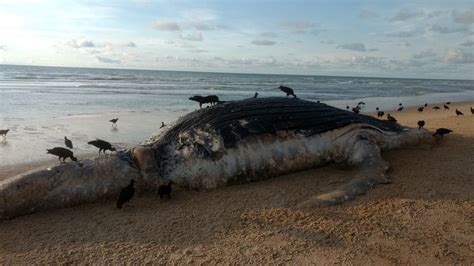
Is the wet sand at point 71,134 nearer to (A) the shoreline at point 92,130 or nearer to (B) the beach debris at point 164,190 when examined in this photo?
(A) the shoreline at point 92,130

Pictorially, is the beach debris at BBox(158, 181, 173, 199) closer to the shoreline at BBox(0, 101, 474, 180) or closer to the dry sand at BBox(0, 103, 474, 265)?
the dry sand at BBox(0, 103, 474, 265)

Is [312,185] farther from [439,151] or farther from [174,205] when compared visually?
[439,151]

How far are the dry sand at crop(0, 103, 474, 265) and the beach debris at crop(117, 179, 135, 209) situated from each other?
14cm

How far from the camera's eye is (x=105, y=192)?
6.74 m

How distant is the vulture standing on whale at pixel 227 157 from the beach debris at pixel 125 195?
449 millimetres

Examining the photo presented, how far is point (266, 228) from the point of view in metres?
5.51

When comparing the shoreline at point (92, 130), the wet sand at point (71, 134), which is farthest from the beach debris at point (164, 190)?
the wet sand at point (71, 134)

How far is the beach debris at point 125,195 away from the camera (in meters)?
6.32

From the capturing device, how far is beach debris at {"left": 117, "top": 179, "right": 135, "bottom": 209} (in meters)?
6.32

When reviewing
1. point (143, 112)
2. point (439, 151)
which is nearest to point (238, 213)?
point (439, 151)

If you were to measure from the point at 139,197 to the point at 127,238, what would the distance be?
1.56 m

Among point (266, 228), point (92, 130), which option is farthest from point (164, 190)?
point (92, 130)

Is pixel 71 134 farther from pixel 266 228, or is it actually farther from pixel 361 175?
pixel 266 228

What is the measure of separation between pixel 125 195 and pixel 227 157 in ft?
5.69
